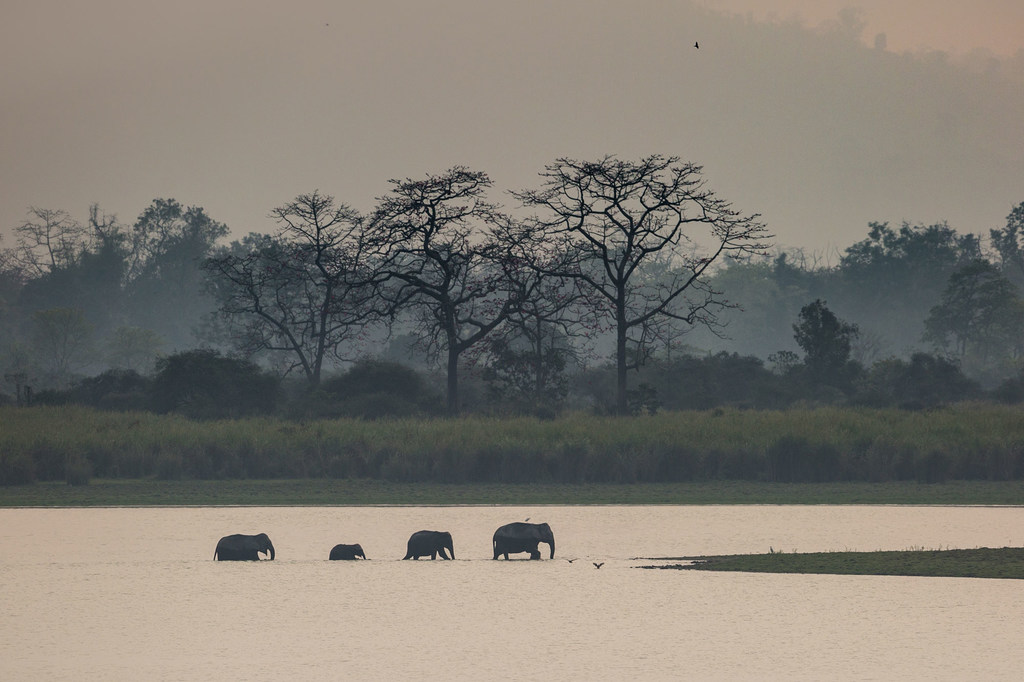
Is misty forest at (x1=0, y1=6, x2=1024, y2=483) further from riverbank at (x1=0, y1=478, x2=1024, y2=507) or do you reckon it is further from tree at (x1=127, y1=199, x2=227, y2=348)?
tree at (x1=127, y1=199, x2=227, y2=348)

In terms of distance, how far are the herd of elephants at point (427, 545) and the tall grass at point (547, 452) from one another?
11.6m

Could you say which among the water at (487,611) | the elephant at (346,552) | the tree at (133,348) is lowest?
the water at (487,611)

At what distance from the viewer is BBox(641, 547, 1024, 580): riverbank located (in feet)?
46.1

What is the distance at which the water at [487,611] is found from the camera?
9.52 meters

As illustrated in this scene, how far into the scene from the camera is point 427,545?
51.1ft

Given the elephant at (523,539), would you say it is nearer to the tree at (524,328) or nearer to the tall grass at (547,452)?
the tall grass at (547,452)

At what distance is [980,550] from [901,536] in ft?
7.30

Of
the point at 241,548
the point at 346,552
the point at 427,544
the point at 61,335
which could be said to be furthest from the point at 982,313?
the point at 241,548

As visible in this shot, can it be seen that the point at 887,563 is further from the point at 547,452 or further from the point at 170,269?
the point at 170,269

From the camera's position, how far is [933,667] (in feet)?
30.4

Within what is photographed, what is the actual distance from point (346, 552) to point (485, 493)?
9657mm

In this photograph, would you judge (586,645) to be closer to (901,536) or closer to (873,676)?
(873,676)

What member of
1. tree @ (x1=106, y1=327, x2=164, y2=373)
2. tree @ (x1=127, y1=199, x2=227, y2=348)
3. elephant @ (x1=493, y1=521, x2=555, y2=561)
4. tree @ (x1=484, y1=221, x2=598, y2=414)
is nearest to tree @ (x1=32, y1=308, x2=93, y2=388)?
tree @ (x1=106, y1=327, x2=164, y2=373)

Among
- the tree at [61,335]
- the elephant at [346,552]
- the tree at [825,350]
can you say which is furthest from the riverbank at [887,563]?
the tree at [61,335]
